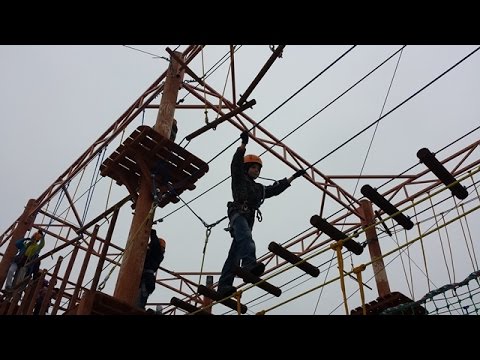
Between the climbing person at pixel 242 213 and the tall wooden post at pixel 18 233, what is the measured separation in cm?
899

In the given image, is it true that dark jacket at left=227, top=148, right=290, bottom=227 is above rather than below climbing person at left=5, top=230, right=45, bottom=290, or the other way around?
below

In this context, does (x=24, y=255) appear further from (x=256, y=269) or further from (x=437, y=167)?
(x=437, y=167)

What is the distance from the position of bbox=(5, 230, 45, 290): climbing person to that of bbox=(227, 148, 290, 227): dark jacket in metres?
8.10

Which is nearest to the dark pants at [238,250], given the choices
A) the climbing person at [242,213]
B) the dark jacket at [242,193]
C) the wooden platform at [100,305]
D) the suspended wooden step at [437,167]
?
the climbing person at [242,213]

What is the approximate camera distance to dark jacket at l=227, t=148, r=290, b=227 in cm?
773

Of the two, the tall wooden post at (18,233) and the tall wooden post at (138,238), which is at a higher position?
the tall wooden post at (18,233)

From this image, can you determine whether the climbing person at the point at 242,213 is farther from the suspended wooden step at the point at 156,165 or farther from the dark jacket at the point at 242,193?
the suspended wooden step at the point at 156,165

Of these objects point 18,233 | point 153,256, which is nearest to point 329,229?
point 153,256

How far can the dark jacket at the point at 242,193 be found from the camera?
25.4ft

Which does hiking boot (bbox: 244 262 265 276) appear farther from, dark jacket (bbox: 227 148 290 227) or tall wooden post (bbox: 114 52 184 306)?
tall wooden post (bbox: 114 52 184 306)

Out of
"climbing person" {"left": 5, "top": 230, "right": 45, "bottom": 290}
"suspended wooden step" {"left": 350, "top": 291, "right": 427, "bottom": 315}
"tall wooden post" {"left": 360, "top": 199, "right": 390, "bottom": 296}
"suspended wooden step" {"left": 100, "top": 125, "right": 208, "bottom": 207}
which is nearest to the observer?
"suspended wooden step" {"left": 100, "top": 125, "right": 208, "bottom": 207}

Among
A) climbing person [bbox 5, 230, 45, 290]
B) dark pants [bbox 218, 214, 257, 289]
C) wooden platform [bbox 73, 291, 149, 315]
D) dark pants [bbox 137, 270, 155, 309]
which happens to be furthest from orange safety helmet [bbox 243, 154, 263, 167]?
climbing person [bbox 5, 230, 45, 290]
